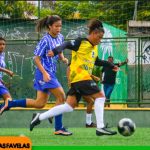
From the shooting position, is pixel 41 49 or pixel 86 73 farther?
pixel 41 49

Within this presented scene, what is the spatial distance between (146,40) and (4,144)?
8.54 metres

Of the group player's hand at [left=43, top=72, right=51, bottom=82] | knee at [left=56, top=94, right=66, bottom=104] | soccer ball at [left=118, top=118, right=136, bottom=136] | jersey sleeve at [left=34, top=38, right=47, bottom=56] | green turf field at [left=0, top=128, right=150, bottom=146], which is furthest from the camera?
knee at [left=56, top=94, right=66, bottom=104]

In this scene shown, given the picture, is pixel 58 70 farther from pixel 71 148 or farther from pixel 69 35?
pixel 71 148

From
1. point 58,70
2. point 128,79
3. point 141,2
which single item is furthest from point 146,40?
point 141,2

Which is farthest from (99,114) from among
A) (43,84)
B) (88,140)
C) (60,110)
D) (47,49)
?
(47,49)

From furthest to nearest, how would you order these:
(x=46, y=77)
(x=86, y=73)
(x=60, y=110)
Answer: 1. (x=46, y=77)
2. (x=60, y=110)
3. (x=86, y=73)

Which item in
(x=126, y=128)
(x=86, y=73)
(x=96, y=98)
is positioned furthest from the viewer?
(x=86, y=73)

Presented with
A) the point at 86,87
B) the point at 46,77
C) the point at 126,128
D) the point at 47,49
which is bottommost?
the point at 126,128

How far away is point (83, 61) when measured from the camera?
1041 cm

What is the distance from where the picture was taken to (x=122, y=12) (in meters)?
25.0

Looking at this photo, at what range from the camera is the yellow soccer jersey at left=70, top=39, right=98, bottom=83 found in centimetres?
1034

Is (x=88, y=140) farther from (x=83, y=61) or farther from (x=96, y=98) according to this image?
(x=83, y=61)

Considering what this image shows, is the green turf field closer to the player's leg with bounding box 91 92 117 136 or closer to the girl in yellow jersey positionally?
the player's leg with bounding box 91 92 117 136

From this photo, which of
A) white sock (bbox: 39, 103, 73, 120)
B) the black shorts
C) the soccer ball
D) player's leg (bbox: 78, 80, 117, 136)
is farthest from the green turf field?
the black shorts
